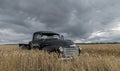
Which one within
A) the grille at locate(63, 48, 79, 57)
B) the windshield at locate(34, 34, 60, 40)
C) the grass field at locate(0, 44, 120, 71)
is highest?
the windshield at locate(34, 34, 60, 40)

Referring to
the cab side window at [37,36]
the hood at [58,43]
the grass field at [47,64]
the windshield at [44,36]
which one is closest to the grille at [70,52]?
the hood at [58,43]

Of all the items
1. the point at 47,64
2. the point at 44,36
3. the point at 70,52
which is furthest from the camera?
the point at 44,36

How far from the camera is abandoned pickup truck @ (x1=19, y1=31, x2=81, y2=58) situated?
1232cm

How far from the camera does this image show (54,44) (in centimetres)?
1297

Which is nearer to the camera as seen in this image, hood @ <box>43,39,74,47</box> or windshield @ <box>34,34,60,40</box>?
hood @ <box>43,39,74,47</box>

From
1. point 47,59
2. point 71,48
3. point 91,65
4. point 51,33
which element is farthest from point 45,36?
point 91,65

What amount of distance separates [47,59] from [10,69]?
1481 mm

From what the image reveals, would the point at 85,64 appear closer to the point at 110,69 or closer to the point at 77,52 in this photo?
the point at 110,69

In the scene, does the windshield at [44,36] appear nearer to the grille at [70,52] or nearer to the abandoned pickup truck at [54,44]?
the abandoned pickup truck at [54,44]

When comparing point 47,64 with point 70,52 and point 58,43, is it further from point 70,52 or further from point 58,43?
point 58,43

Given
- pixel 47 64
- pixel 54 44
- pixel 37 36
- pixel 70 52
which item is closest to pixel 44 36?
pixel 37 36

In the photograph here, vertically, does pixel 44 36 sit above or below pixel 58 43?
above

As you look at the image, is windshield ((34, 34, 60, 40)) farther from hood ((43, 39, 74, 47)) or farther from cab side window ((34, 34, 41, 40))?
hood ((43, 39, 74, 47))

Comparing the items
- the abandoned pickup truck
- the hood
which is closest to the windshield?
the abandoned pickup truck
